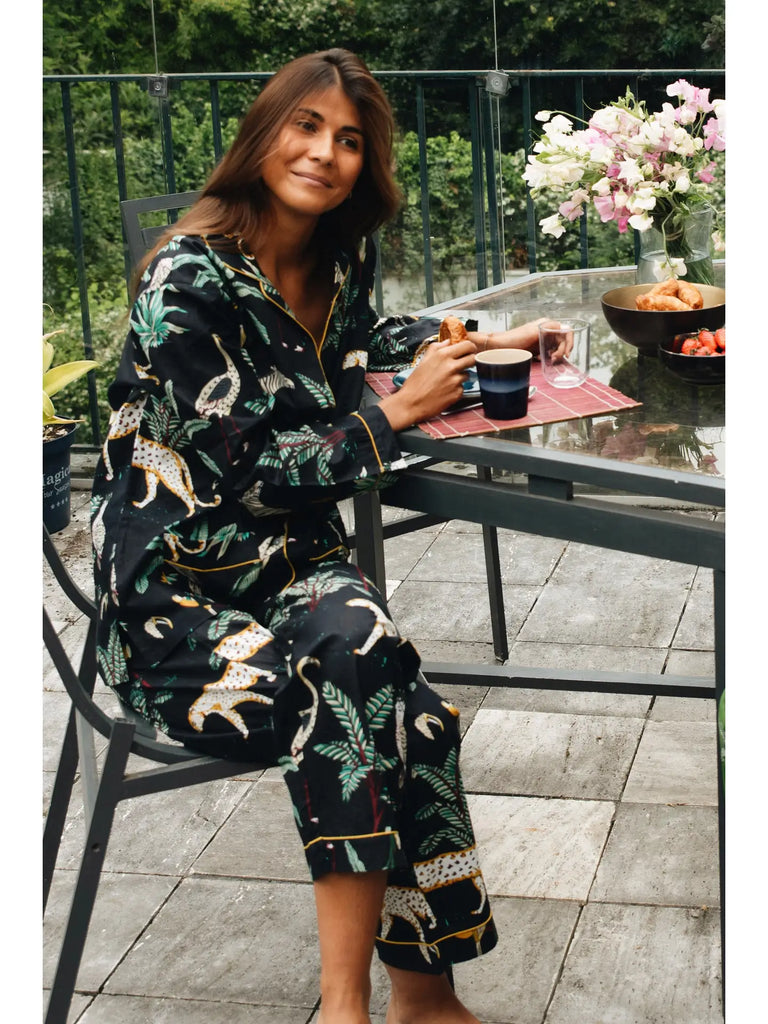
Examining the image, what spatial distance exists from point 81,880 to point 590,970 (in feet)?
2.61

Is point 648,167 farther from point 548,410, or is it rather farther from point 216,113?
point 216,113

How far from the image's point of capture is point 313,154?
1943mm

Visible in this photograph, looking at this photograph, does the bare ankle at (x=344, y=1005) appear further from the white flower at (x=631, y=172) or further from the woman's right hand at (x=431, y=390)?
the white flower at (x=631, y=172)

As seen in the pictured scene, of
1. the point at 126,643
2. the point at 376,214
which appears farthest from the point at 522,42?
the point at 126,643

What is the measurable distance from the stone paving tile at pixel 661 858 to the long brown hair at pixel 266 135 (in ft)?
4.01

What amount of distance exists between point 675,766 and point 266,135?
1.42 meters

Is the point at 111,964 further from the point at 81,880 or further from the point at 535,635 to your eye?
the point at 535,635

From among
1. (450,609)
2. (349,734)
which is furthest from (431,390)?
(450,609)

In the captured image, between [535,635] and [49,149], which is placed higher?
[49,149]

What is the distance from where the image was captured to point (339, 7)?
5395mm

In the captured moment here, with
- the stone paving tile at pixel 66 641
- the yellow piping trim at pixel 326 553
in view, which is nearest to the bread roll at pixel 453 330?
the yellow piping trim at pixel 326 553

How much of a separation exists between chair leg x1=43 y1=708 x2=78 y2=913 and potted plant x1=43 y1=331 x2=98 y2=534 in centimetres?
171
